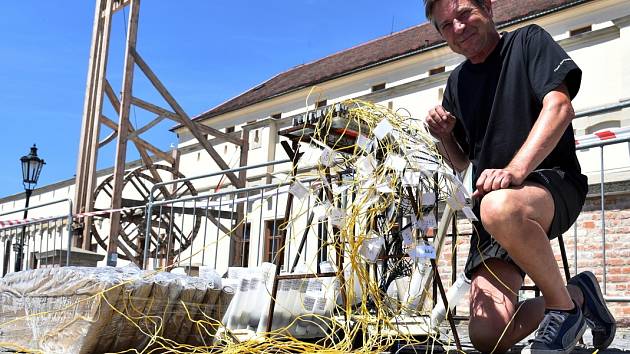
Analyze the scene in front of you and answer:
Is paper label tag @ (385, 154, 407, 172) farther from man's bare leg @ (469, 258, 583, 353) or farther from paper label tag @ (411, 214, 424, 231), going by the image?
man's bare leg @ (469, 258, 583, 353)

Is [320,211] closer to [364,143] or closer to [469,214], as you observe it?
[364,143]

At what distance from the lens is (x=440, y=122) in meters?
2.73

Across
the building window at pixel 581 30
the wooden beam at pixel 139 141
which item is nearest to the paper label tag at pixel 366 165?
the wooden beam at pixel 139 141

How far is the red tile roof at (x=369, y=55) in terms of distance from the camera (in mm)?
16656

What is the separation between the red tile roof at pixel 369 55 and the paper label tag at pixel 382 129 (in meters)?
14.0

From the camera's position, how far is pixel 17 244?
34.3 ft

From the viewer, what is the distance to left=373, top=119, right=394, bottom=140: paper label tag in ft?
8.25

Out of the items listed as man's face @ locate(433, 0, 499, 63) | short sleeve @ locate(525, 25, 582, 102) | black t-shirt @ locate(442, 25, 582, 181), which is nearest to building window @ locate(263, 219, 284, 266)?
black t-shirt @ locate(442, 25, 582, 181)

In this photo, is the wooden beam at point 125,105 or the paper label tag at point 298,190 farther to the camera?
the wooden beam at point 125,105

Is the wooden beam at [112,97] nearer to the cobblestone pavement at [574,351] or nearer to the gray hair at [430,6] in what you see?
the cobblestone pavement at [574,351]

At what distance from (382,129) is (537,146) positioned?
58 cm

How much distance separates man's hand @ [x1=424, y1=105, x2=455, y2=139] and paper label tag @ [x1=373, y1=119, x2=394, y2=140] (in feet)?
0.95

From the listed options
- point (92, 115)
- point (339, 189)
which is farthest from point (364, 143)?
point (92, 115)

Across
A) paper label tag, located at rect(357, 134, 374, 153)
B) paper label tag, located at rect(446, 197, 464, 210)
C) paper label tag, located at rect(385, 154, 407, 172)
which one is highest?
paper label tag, located at rect(357, 134, 374, 153)
